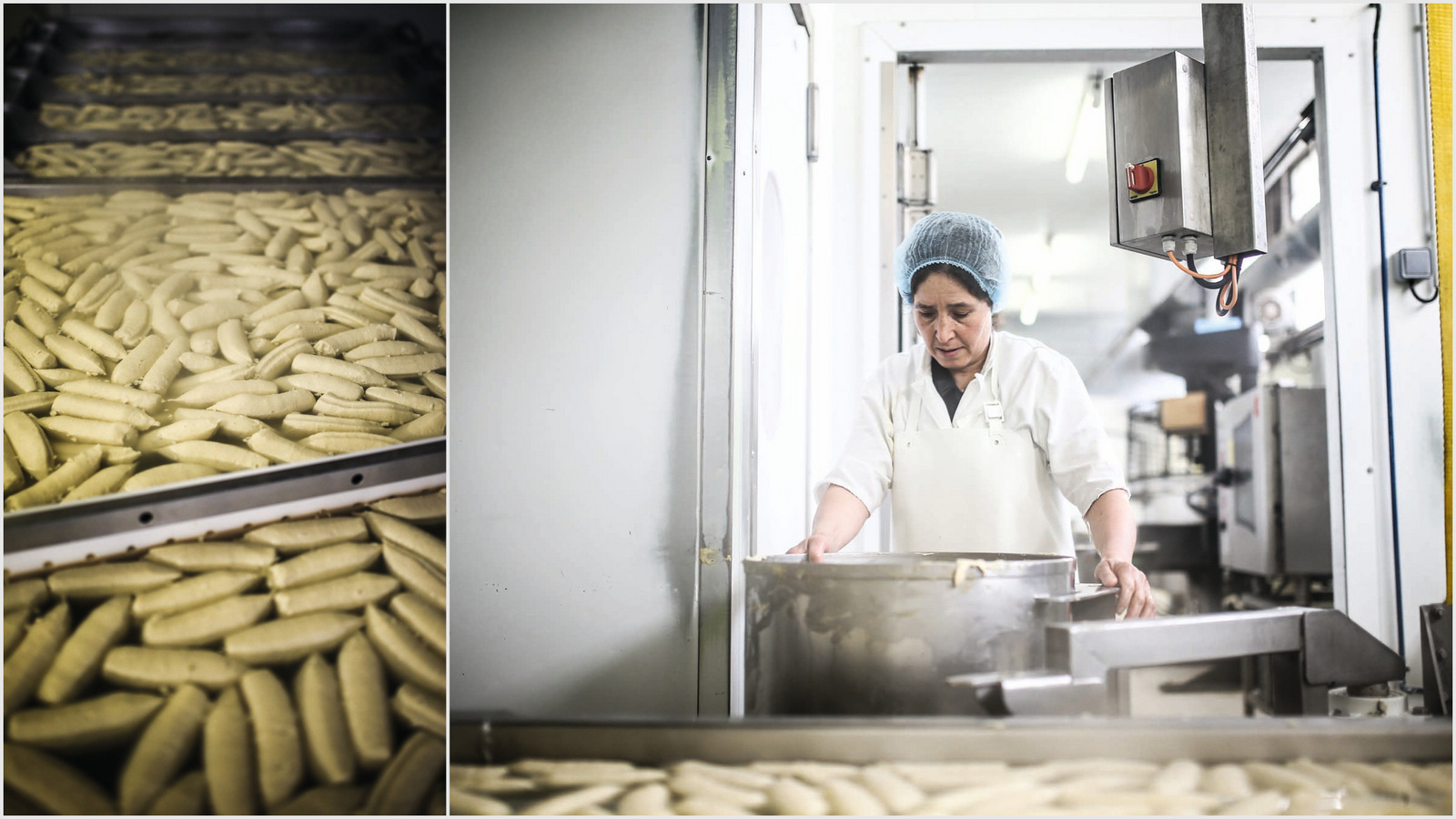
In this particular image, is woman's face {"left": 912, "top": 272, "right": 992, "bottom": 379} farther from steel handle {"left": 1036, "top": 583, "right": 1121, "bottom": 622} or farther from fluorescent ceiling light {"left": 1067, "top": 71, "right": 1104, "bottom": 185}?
fluorescent ceiling light {"left": 1067, "top": 71, "right": 1104, "bottom": 185}

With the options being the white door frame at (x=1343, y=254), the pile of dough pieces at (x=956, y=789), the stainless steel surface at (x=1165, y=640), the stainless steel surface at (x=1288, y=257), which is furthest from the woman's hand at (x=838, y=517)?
the stainless steel surface at (x=1288, y=257)

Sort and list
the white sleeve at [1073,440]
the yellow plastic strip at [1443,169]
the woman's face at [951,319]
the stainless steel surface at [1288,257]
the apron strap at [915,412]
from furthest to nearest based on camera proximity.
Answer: the stainless steel surface at [1288,257] < the yellow plastic strip at [1443,169] < the apron strap at [915,412] < the woman's face at [951,319] < the white sleeve at [1073,440]

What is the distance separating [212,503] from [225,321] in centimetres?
23

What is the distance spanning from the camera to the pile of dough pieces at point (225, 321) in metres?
1.00

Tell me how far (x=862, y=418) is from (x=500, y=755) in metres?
1.25

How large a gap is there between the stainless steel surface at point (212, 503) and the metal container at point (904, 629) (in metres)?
0.48

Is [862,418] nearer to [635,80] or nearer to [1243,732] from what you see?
[635,80]

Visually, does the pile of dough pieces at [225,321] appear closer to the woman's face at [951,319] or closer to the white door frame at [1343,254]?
the woman's face at [951,319]

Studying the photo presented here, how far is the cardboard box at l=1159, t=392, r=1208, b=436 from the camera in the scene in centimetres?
552

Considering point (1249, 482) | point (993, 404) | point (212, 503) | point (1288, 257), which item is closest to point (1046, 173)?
point (1288, 257)

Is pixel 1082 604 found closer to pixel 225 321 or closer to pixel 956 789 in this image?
pixel 956 789

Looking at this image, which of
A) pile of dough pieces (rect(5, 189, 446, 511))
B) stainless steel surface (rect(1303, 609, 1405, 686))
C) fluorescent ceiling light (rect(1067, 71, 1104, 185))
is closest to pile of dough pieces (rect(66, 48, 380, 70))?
pile of dough pieces (rect(5, 189, 446, 511))

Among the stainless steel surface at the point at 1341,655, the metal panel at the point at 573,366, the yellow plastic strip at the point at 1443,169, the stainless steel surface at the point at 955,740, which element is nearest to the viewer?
the stainless steel surface at the point at 955,740

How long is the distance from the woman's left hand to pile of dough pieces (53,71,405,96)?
1248 millimetres
